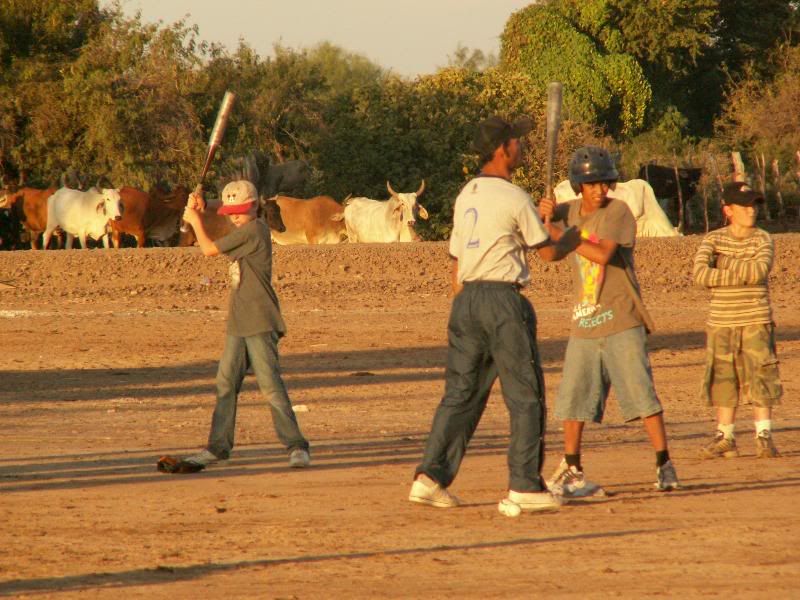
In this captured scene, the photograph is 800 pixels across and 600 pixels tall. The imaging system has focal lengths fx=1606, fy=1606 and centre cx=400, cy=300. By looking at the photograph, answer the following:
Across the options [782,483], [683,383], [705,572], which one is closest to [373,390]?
[683,383]

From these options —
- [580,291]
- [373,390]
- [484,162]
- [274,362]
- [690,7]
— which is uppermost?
[690,7]

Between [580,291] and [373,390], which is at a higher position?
[580,291]

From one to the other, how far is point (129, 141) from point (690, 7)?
22.1 metres

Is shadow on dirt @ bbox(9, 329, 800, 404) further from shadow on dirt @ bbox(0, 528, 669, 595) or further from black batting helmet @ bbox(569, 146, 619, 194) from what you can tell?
shadow on dirt @ bbox(0, 528, 669, 595)

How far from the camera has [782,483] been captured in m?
8.98

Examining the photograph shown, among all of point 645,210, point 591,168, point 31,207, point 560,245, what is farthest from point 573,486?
point 31,207

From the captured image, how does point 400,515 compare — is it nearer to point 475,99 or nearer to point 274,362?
point 274,362

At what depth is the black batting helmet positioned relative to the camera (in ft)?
27.3

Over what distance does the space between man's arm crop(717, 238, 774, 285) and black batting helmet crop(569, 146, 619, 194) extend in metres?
1.77

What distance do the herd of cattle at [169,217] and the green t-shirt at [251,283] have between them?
1963cm

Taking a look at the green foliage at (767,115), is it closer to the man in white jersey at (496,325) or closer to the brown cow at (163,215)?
the brown cow at (163,215)

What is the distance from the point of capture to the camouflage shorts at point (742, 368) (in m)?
9.87

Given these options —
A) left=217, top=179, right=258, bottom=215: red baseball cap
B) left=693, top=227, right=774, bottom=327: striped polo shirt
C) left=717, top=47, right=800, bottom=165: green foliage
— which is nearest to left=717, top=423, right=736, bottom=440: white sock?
left=693, top=227, right=774, bottom=327: striped polo shirt

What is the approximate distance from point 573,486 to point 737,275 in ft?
7.15
